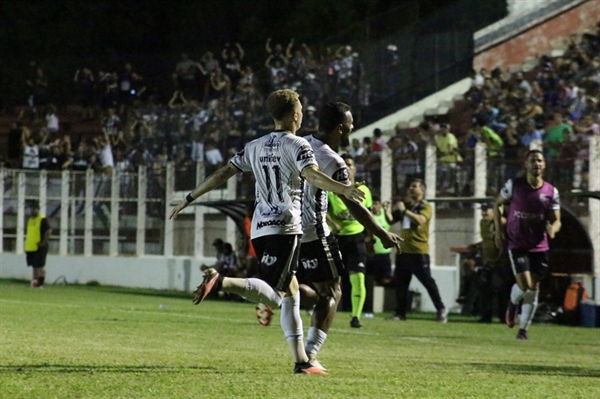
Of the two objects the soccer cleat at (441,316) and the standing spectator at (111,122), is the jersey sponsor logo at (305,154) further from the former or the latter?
the standing spectator at (111,122)

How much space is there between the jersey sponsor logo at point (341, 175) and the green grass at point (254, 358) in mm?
1462

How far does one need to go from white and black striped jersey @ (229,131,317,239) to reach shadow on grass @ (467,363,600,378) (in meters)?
2.60

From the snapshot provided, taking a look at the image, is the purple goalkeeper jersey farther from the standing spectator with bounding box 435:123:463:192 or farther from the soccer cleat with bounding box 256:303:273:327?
the standing spectator with bounding box 435:123:463:192

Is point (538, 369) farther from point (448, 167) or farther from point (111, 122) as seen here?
point (111, 122)

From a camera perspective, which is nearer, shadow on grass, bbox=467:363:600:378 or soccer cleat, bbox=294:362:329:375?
soccer cleat, bbox=294:362:329:375

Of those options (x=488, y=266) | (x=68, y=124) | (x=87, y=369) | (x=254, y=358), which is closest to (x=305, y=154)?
(x=87, y=369)

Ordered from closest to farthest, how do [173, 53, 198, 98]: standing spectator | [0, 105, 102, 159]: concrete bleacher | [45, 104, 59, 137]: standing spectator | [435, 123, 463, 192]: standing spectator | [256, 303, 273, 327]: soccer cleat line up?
[256, 303, 273, 327]: soccer cleat, [435, 123, 463, 192]: standing spectator, [173, 53, 198, 98]: standing spectator, [45, 104, 59, 137]: standing spectator, [0, 105, 102, 159]: concrete bleacher

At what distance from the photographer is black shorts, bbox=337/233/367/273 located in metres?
17.9

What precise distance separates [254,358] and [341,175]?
2573mm

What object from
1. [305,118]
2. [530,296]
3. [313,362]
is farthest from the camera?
[305,118]

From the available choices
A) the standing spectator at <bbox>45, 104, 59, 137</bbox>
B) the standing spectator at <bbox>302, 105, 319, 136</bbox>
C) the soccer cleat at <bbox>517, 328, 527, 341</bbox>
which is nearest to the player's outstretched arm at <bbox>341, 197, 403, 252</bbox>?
the soccer cleat at <bbox>517, 328, 527, 341</bbox>

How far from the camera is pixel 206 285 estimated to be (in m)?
9.15

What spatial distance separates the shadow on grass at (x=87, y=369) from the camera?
957 cm

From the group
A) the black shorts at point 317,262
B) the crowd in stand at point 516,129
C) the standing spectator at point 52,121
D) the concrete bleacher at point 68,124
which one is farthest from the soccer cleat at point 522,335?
the standing spectator at point 52,121
